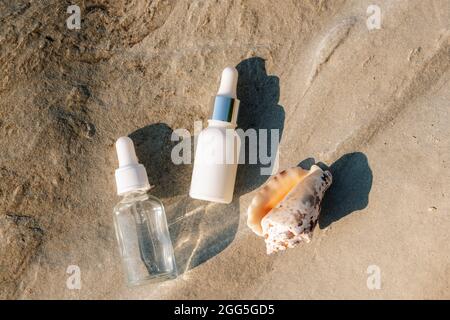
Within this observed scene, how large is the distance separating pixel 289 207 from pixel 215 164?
32 centimetres

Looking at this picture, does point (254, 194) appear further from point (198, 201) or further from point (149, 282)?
point (149, 282)

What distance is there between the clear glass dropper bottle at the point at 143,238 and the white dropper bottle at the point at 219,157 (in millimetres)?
192

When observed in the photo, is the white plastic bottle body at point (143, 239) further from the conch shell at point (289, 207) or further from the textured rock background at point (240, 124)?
the conch shell at point (289, 207)

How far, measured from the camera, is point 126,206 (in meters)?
2.02

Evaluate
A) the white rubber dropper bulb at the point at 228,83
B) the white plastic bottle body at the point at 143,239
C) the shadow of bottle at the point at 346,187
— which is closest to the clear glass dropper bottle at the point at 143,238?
the white plastic bottle body at the point at 143,239

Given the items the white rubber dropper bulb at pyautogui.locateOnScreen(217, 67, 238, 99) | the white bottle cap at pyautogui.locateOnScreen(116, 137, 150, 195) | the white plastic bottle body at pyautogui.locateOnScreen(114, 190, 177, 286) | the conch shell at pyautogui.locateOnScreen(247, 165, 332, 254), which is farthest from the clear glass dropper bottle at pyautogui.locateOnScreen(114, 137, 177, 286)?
the white rubber dropper bulb at pyautogui.locateOnScreen(217, 67, 238, 99)

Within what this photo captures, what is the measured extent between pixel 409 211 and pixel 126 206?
110cm

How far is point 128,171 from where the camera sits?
74.0 inches

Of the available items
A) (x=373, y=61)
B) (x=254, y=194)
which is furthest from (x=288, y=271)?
(x=373, y=61)

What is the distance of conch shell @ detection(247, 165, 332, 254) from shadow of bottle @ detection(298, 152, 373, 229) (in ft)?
0.23

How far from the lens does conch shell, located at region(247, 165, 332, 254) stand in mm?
1880

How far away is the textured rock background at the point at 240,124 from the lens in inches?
76.2

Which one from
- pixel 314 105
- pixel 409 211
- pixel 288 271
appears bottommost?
pixel 288 271

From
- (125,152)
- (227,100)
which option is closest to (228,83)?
(227,100)
